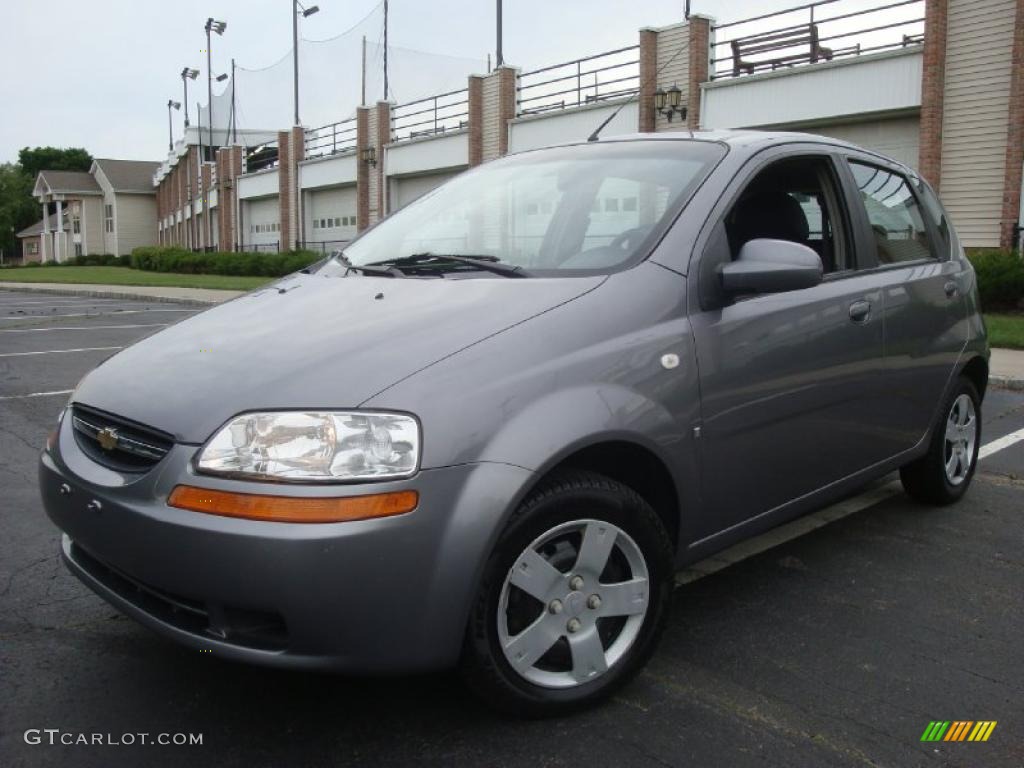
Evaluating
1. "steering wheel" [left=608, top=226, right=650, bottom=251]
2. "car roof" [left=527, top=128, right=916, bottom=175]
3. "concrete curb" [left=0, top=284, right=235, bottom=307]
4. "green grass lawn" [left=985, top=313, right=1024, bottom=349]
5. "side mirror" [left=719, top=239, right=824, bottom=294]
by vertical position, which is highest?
"car roof" [left=527, top=128, right=916, bottom=175]

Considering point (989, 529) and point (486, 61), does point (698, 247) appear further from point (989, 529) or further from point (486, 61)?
point (486, 61)

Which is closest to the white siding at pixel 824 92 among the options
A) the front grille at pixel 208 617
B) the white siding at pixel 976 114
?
the white siding at pixel 976 114

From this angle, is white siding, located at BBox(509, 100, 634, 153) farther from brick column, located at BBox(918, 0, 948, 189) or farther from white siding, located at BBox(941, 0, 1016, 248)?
white siding, located at BBox(941, 0, 1016, 248)

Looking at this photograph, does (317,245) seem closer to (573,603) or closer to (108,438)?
(108,438)

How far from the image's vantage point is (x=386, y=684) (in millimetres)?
2811

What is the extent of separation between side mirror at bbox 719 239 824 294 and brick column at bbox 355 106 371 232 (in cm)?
3441

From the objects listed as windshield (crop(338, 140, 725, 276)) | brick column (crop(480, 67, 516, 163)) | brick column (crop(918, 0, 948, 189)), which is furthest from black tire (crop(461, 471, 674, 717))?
brick column (crop(480, 67, 516, 163))

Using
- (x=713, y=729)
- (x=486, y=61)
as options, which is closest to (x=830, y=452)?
(x=713, y=729)

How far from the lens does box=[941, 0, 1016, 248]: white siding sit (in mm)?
18109

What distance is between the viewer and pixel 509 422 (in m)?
2.40

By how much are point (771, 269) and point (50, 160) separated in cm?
12220

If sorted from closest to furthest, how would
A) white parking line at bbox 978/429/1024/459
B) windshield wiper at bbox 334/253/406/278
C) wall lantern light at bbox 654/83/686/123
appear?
windshield wiper at bbox 334/253/406/278 < white parking line at bbox 978/429/1024/459 < wall lantern light at bbox 654/83/686/123

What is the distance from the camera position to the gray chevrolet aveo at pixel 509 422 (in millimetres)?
2258

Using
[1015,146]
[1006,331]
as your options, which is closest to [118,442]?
[1006,331]
